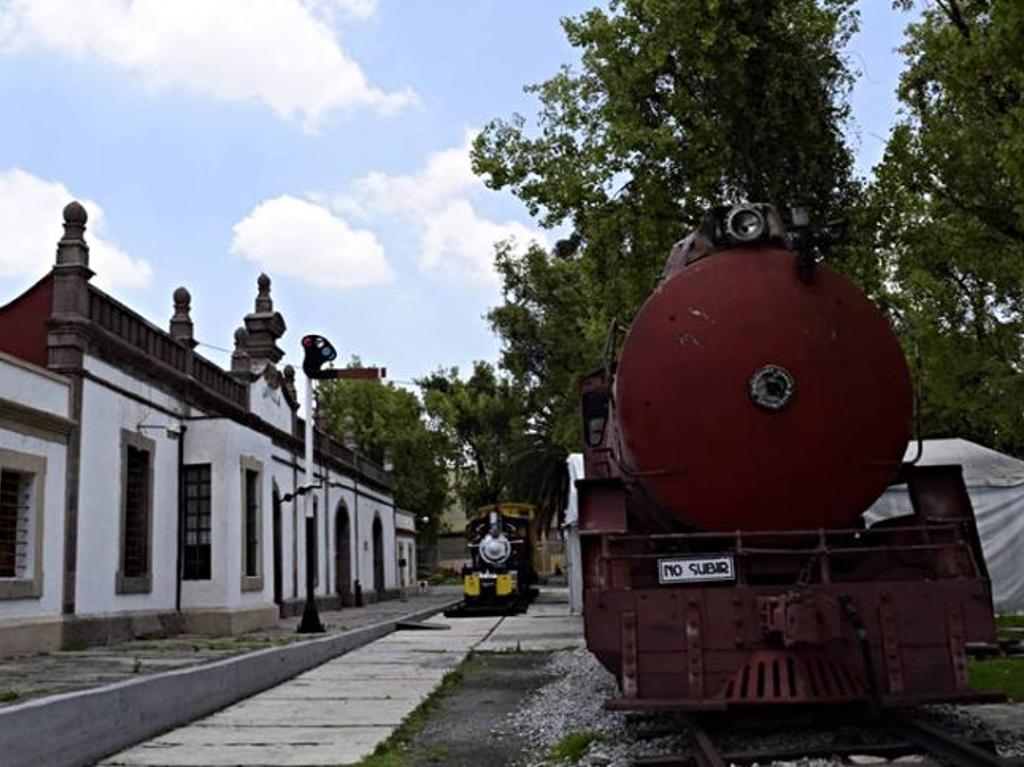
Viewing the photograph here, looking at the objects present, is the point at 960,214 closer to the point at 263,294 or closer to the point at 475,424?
the point at 263,294

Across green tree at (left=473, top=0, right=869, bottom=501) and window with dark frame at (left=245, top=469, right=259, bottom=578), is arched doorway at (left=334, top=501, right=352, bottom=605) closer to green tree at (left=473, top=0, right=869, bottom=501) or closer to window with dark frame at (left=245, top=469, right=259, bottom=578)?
window with dark frame at (left=245, top=469, right=259, bottom=578)

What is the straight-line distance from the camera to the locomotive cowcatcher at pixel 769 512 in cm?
582

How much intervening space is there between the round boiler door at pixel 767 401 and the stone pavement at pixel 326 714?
298cm

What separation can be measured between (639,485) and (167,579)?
39.5 ft

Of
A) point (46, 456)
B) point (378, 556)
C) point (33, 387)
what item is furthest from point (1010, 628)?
point (378, 556)

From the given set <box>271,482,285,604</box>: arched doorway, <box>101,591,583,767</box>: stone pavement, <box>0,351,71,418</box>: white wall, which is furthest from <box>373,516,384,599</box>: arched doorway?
<box>0,351,71,418</box>: white wall

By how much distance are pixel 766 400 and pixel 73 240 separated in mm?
11100

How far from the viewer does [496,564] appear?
25.9 metres

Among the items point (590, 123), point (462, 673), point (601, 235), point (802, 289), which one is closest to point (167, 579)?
point (462, 673)

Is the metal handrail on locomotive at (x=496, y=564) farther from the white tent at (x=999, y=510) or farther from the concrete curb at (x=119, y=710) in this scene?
the concrete curb at (x=119, y=710)

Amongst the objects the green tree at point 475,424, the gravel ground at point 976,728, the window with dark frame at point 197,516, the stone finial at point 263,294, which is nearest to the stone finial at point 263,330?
the stone finial at point 263,294

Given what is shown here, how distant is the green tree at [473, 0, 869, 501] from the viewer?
15695mm

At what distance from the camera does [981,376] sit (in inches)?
738

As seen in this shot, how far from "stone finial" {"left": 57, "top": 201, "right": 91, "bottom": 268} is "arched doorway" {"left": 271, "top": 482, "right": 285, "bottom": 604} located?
320 inches
